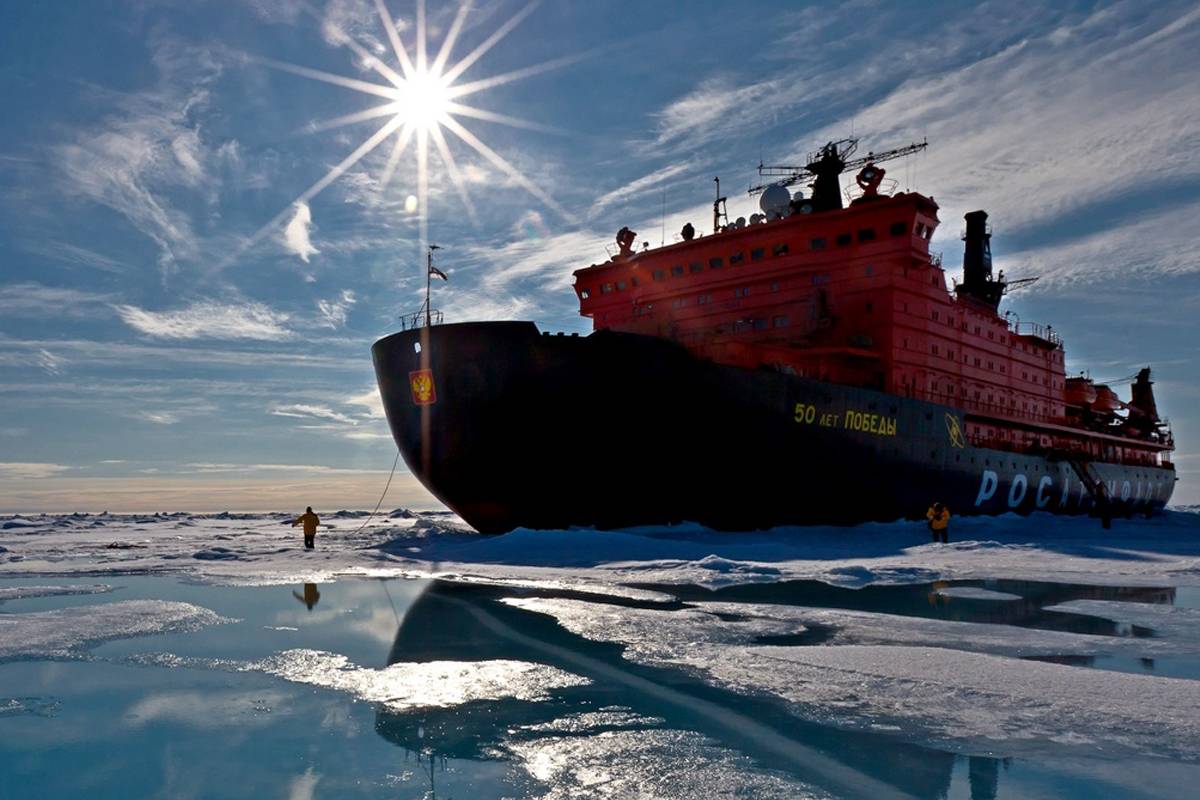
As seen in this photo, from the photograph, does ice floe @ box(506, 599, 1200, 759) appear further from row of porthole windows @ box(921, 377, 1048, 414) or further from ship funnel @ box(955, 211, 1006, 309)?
ship funnel @ box(955, 211, 1006, 309)

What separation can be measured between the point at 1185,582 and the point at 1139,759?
1116 centimetres

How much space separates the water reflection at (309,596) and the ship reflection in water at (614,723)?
8.40ft

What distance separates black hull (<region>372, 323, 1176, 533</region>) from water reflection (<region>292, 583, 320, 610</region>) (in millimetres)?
5883

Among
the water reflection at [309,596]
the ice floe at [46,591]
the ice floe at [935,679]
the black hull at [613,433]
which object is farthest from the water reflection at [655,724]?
the black hull at [613,433]

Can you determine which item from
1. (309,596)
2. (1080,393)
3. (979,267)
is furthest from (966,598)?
(1080,393)

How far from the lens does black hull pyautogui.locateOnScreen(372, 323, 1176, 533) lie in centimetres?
1662

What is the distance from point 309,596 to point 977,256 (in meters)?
33.6

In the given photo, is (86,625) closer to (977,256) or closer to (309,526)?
(309,526)

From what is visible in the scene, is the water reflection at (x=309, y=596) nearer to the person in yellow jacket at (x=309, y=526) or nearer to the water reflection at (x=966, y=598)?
the water reflection at (x=966, y=598)

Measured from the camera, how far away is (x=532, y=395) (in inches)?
652

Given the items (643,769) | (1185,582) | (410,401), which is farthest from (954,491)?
(643,769)

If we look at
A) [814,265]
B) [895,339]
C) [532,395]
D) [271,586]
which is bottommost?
[271,586]

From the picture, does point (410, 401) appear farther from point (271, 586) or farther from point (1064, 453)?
point (1064, 453)

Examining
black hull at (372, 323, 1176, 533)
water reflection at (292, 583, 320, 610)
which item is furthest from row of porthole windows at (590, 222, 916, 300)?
water reflection at (292, 583, 320, 610)
